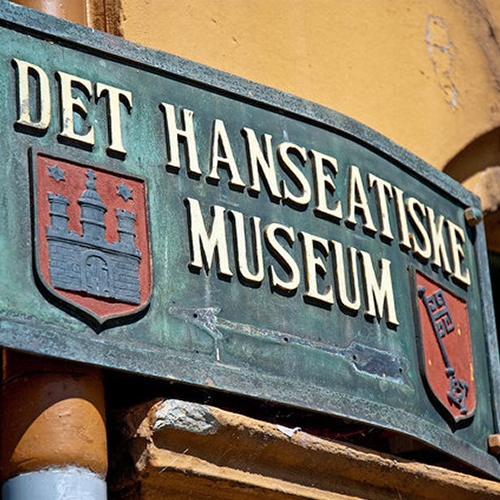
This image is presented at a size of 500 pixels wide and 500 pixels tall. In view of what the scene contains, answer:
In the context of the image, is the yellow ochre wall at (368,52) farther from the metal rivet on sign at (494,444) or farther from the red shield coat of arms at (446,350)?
the metal rivet on sign at (494,444)

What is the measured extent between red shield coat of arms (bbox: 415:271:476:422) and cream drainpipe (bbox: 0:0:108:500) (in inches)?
39.0

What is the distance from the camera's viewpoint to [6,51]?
9.88ft

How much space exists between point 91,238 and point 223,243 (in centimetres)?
36

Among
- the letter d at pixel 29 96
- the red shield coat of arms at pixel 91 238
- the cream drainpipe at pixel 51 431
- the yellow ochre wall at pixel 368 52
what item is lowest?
the cream drainpipe at pixel 51 431

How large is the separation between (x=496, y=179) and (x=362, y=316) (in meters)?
1.25

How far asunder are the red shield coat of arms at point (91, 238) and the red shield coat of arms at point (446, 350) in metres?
0.89

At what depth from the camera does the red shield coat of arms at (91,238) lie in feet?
9.49

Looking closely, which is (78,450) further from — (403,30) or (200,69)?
(403,30)

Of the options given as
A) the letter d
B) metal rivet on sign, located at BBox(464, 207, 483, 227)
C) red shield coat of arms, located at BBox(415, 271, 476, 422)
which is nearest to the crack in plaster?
metal rivet on sign, located at BBox(464, 207, 483, 227)

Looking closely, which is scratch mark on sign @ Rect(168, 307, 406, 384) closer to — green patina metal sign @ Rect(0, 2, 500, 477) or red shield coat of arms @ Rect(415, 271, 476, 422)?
green patina metal sign @ Rect(0, 2, 500, 477)

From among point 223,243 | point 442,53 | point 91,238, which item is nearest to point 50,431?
point 91,238

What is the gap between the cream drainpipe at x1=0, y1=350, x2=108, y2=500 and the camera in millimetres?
2812

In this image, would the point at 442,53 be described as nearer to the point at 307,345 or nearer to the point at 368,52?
the point at 368,52

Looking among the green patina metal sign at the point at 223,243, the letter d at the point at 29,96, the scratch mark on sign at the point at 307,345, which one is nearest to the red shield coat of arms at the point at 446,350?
the green patina metal sign at the point at 223,243
